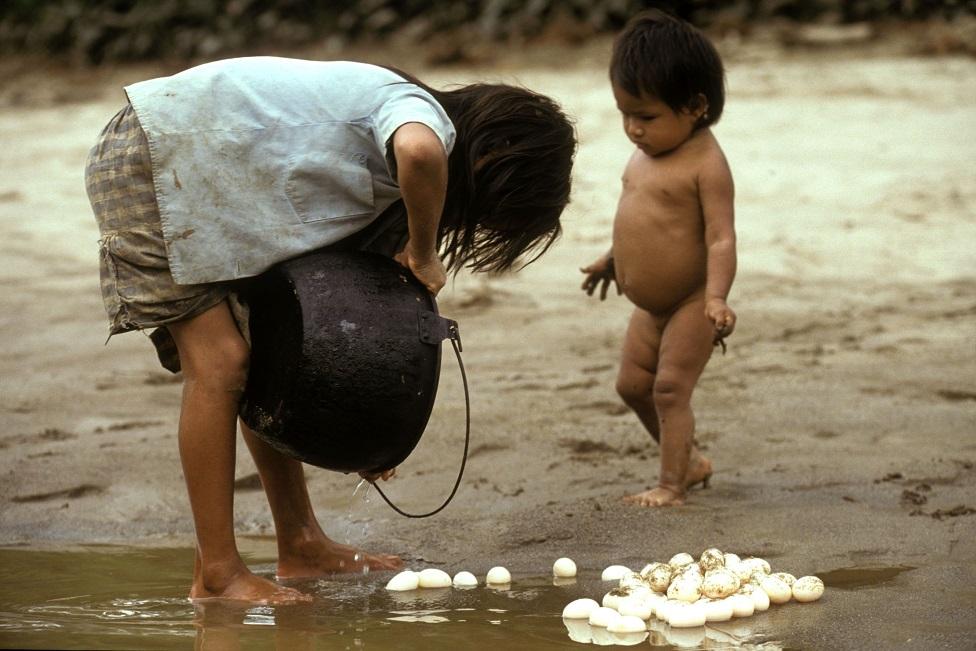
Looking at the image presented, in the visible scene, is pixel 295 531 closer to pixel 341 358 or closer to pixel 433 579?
pixel 433 579

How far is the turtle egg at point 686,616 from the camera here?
2.93m

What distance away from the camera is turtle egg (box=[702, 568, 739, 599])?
9.91 ft

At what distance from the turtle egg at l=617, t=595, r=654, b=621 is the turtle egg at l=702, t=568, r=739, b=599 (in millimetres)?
137

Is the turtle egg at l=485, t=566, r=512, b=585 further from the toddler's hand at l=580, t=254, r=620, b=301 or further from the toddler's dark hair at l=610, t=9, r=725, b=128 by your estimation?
the toddler's dark hair at l=610, t=9, r=725, b=128

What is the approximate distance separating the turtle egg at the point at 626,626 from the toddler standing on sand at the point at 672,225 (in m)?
0.99

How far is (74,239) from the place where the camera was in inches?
299

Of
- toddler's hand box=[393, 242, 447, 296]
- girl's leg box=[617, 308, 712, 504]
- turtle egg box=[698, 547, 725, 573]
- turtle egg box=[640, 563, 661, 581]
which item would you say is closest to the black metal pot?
toddler's hand box=[393, 242, 447, 296]

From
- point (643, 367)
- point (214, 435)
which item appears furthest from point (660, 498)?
point (214, 435)

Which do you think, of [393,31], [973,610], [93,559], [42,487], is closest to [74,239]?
[42,487]

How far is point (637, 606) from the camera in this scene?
2.97 metres

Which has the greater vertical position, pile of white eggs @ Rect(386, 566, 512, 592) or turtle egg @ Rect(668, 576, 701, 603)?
turtle egg @ Rect(668, 576, 701, 603)

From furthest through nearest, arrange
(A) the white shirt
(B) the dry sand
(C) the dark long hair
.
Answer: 1. (B) the dry sand
2. (C) the dark long hair
3. (A) the white shirt

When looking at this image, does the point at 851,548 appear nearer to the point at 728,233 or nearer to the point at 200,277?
the point at 728,233

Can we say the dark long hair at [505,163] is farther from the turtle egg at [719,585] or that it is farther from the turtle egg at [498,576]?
the turtle egg at [719,585]
